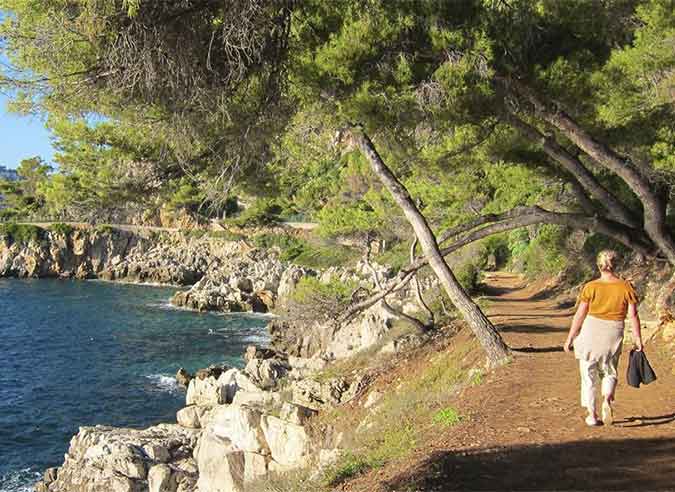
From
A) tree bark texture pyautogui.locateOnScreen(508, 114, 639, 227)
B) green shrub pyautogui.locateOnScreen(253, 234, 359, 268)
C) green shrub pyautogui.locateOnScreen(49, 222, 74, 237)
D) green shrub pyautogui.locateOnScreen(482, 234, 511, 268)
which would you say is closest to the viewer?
tree bark texture pyautogui.locateOnScreen(508, 114, 639, 227)

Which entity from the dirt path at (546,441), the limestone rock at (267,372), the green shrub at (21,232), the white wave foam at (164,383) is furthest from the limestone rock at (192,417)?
the green shrub at (21,232)

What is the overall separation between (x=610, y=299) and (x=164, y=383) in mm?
18993

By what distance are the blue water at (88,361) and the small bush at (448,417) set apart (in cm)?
1136

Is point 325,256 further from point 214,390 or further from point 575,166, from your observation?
point 575,166

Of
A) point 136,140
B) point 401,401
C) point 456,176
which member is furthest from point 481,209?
point 136,140

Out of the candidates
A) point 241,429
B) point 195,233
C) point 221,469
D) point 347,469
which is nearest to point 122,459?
point 221,469

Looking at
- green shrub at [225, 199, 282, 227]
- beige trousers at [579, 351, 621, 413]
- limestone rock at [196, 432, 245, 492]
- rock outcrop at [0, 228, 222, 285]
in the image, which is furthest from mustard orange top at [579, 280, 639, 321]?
green shrub at [225, 199, 282, 227]

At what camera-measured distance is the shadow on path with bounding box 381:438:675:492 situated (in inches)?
159

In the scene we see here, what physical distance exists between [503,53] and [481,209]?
888cm

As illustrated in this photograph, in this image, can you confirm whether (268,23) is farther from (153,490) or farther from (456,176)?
(153,490)

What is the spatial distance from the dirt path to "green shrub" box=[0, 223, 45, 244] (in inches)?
2387

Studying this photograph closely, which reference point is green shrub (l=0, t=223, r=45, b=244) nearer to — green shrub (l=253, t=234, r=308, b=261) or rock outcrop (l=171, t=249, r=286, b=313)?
green shrub (l=253, t=234, r=308, b=261)

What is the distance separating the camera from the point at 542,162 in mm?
10195

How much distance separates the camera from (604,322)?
4770 millimetres
